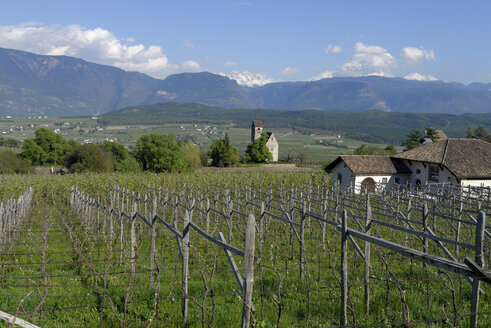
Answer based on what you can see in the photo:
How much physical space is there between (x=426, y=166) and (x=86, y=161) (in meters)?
36.6

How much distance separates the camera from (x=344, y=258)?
18.3 ft

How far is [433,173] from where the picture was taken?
31.9 metres

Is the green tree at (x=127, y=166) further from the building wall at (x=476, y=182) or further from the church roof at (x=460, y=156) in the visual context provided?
the building wall at (x=476, y=182)

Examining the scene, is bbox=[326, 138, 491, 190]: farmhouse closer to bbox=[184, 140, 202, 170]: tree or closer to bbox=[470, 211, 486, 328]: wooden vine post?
bbox=[470, 211, 486, 328]: wooden vine post

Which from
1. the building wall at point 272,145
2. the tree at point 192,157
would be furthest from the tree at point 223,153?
the building wall at point 272,145

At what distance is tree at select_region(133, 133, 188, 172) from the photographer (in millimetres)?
49875

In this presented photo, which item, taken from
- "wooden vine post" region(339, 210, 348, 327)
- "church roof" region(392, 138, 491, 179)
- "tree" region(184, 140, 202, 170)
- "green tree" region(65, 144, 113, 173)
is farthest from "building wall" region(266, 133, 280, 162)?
"wooden vine post" region(339, 210, 348, 327)

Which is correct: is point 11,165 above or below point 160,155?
below

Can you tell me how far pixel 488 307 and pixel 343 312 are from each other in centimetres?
354

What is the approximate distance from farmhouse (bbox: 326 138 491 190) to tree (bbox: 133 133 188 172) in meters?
22.2

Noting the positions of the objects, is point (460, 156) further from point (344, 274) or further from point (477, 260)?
point (344, 274)

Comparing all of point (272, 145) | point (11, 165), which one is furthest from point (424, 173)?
point (272, 145)

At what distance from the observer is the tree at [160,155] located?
49.9 metres

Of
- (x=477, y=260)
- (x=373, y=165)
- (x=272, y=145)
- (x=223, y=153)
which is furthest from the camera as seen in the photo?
(x=272, y=145)
